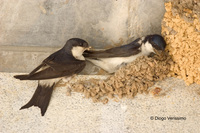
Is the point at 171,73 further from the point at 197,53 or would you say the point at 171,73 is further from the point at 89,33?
the point at 89,33

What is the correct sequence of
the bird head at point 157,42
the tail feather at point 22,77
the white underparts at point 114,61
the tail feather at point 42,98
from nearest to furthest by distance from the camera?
1. the tail feather at point 22,77
2. the tail feather at point 42,98
3. the bird head at point 157,42
4. the white underparts at point 114,61

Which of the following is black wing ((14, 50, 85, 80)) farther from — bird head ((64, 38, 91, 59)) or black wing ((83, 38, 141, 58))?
black wing ((83, 38, 141, 58))

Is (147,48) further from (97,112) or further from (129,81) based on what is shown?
(97,112)

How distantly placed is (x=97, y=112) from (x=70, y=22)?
905 mm

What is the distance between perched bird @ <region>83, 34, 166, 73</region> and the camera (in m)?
2.79

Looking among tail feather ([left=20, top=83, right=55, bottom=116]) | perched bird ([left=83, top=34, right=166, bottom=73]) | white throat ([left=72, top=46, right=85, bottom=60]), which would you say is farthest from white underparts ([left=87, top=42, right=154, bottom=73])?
tail feather ([left=20, top=83, right=55, bottom=116])

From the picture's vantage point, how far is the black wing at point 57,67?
2516mm

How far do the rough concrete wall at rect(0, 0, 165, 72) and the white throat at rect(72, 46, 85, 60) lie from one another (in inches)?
8.9

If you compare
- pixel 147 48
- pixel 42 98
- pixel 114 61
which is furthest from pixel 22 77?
pixel 147 48

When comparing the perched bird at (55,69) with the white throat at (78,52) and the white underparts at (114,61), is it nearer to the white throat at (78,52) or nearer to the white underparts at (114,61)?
the white throat at (78,52)

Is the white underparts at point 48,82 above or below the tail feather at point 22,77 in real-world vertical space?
below

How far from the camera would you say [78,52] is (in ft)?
9.17

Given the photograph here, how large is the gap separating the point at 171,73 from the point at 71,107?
3.07 feet

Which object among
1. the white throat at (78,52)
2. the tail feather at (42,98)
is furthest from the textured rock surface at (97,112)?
the white throat at (78,52)
